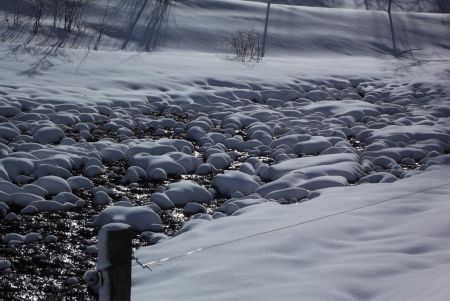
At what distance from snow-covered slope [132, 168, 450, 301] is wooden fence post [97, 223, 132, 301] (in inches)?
31.9

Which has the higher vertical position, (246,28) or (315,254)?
(246,28)

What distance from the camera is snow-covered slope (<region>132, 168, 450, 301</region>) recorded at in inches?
94.1

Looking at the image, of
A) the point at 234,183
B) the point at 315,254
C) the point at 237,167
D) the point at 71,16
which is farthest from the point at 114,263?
the point at 71,16

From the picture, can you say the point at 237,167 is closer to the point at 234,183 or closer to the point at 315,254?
the point at 234,183

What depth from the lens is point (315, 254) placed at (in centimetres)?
279

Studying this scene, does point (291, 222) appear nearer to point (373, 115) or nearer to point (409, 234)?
point (409, 234)

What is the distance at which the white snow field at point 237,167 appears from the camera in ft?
8.68

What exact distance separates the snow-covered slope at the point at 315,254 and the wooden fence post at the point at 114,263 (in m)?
0.81

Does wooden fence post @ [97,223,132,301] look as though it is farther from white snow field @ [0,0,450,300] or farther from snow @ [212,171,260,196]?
snow @ [212,171,260,196]

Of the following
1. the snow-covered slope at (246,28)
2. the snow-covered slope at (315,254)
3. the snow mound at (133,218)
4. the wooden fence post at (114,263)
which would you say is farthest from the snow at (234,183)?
the snow-covered slope at (246,28)

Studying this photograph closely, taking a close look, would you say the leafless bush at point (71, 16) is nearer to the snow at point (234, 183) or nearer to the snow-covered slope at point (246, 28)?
the snow-covered slope at point (246, 28)

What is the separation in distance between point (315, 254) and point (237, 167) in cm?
208

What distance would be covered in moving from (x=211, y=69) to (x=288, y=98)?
1.52 metres

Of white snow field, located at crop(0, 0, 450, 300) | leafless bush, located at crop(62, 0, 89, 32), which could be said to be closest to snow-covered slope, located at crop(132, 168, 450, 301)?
white snow field, located at crop(0, 0, 450, 300)
